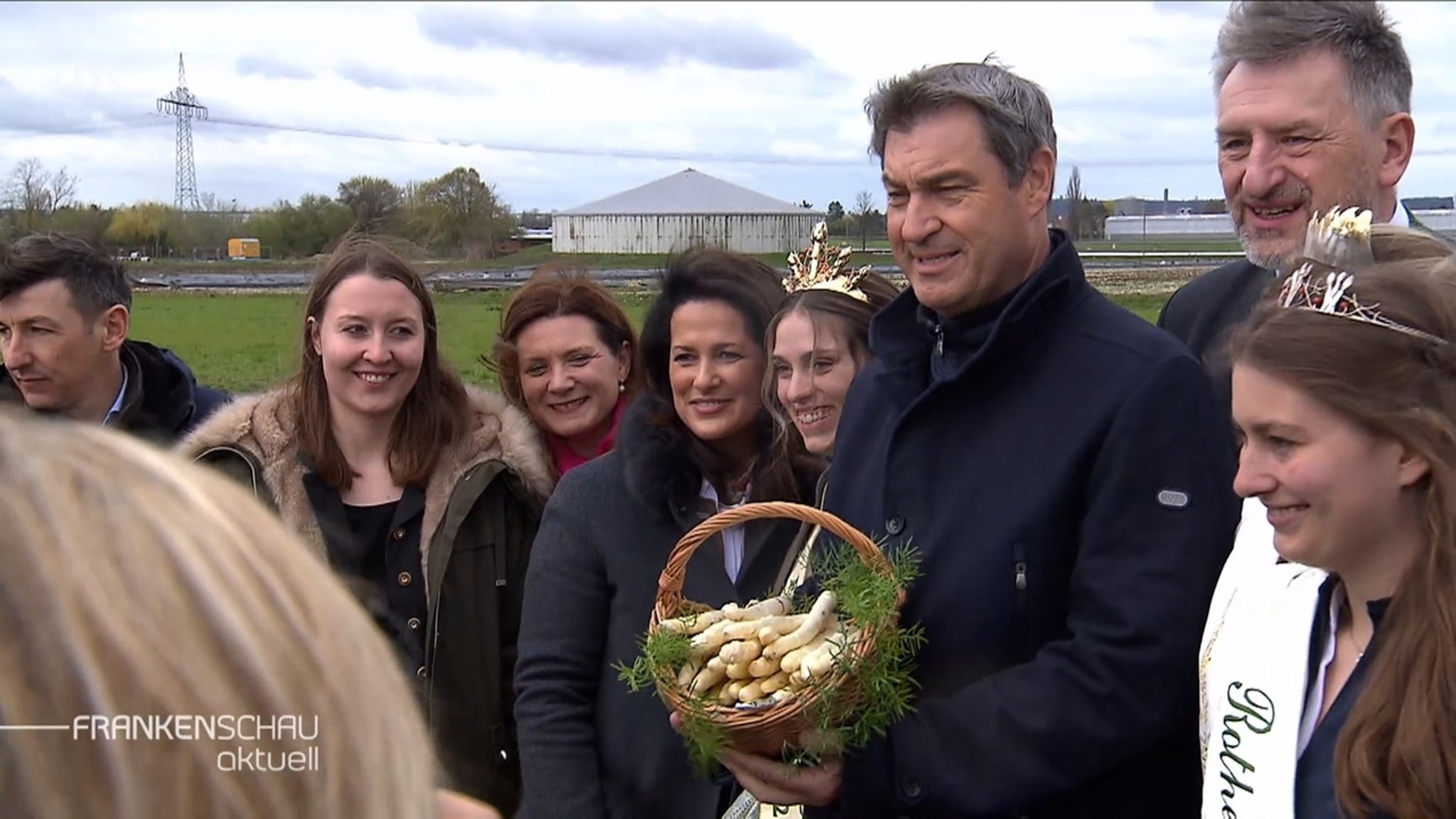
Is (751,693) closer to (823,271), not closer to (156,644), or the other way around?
(823,271)

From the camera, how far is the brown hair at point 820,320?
3.91m

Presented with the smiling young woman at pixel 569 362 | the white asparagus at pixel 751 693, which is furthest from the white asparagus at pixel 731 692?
the smiling young woman at pixel 569 362

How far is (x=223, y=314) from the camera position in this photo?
26.5 meters

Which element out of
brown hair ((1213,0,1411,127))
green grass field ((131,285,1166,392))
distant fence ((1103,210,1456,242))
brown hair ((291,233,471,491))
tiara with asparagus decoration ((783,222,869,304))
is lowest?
green grass field ((131,285,1166,392))

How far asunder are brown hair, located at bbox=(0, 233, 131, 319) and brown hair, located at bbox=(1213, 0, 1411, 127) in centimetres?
435

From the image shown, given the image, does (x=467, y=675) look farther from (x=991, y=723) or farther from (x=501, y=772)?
(x=991, y=723)

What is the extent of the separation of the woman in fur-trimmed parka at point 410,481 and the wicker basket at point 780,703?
126 centimetres

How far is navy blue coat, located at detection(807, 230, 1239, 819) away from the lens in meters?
2.64

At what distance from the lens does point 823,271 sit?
4125 mm

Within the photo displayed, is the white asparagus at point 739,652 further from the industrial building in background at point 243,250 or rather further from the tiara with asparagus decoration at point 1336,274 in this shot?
the industrial building in background at point 243,250

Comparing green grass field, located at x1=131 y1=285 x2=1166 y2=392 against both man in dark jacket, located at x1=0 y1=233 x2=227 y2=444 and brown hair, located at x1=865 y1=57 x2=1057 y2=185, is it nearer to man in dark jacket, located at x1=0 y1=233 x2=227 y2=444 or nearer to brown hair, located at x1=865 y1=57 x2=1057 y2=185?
man in dark jacket, located at x1=0 y1=233 x2=227 y2=444

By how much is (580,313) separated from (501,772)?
1746 mm

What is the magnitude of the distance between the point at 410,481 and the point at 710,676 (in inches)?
69.1

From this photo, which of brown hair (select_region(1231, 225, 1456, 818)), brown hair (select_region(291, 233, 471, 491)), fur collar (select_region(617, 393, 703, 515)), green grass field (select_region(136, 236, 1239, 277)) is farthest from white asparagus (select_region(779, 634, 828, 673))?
green grass field (select_region(136, 236, 1239, 277))
